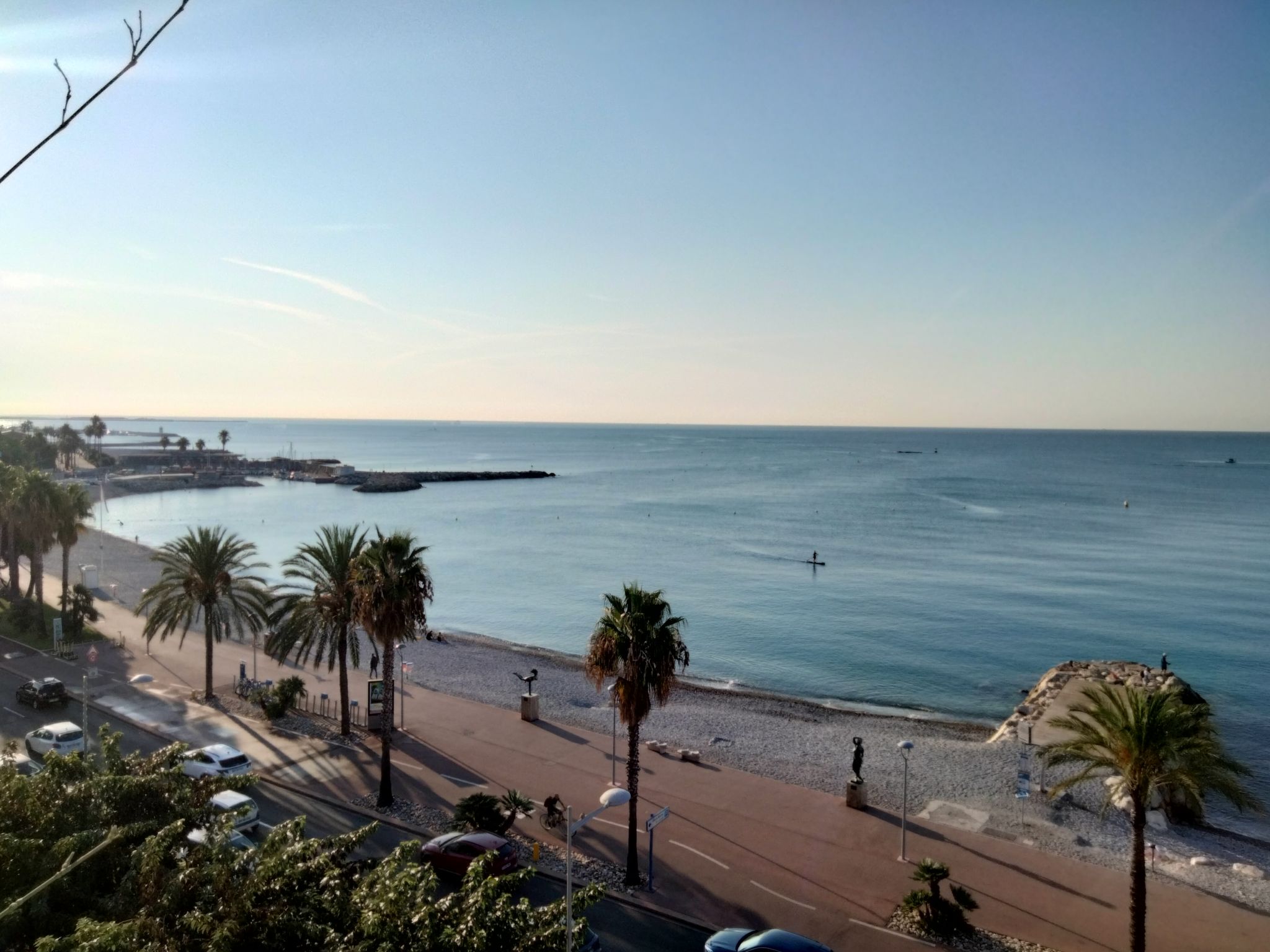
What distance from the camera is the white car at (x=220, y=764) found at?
76.4 ft

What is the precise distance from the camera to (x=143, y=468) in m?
170

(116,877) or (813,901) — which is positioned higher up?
(116,877)

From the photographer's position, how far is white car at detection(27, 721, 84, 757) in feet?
81.3

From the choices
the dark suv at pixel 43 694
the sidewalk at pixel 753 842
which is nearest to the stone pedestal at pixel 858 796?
the sidewalk at pixel 753 842

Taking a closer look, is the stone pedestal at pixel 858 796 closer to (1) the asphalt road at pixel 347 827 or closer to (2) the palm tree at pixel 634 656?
(2) the palm tree at pixel 634 656

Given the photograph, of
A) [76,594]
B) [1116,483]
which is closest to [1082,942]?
[76,594]

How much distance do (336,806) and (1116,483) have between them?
16943 cm

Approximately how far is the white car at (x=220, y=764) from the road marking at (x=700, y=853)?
41.1 ft

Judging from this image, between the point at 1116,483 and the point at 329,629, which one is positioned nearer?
the point at 329,629

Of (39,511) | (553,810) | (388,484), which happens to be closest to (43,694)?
(39,511)

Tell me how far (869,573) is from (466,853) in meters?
59.4

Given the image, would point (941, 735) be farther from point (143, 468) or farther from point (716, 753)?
point (143, 468)

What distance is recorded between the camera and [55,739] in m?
24.8

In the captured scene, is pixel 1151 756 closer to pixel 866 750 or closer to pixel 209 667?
pixel 866 750
